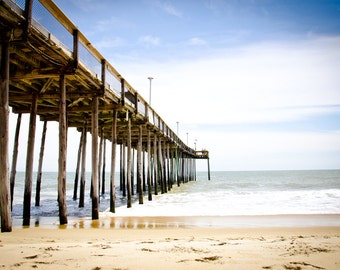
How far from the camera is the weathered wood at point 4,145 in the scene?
18.2 ft

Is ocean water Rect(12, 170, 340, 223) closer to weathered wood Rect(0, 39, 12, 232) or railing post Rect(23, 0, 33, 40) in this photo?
weathered wood Rect(0, 39, 12, 232)

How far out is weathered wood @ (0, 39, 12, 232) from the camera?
5.55 metres

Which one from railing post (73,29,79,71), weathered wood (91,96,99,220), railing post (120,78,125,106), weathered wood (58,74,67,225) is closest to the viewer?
railing post (73,29,79,71)

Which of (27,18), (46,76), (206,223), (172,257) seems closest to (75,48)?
(46,76)

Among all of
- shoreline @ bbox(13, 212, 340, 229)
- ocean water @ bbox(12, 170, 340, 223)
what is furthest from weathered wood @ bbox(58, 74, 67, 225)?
ocean water @ bbox(12, 170, 340, 223)

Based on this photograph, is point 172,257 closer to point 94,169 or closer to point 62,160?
point 62,160

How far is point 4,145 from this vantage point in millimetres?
5629

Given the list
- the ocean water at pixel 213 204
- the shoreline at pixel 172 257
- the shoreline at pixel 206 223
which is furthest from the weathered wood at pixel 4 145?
the ocean water at pixel 213 204

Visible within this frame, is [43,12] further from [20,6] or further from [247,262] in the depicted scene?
[247,262]

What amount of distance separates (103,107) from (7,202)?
6.67 m

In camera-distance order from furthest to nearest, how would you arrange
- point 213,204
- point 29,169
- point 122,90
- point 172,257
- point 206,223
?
point 213,204
point 122,90
point 29,169
point 206,223
point 172,257

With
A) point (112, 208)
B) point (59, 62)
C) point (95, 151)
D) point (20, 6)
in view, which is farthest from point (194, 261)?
point (112, 208)

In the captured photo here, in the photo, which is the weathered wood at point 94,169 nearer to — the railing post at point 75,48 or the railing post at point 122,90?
the railing post at point 122,90

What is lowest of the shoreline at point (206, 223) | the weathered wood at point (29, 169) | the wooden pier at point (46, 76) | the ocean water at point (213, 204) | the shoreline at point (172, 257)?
the ocean water at point (213, 204)
